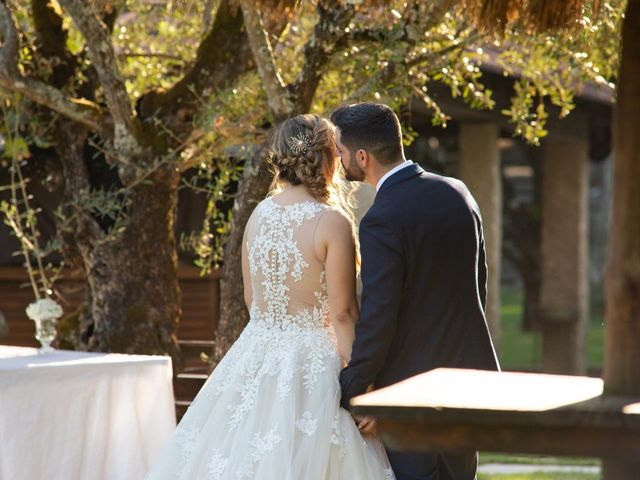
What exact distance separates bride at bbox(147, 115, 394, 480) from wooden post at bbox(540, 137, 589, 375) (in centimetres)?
919

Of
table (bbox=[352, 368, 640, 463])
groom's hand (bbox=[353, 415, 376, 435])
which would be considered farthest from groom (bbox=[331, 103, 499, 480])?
table (bbox=[352, 368, 640, 463])

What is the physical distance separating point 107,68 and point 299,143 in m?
2.52

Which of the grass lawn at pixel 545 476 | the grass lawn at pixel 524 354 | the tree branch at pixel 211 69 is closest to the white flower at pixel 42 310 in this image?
the tree branch at pixel 211 69

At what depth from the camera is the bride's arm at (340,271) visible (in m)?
4.05

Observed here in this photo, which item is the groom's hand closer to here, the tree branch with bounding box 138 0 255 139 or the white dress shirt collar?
the white dress shirt collar

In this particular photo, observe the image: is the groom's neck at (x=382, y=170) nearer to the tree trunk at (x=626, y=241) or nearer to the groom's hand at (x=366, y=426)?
the groom's hand at (x=366, y=426)

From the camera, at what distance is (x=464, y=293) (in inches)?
152

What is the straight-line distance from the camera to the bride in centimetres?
400

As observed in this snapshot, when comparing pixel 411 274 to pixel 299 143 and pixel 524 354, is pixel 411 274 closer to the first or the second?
pixel 299 143

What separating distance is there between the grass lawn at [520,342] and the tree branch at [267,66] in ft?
33.1

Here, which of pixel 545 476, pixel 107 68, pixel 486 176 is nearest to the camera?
pixel 107 68

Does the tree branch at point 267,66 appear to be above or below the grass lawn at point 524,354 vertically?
above

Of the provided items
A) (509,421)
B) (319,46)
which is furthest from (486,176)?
(509,421)

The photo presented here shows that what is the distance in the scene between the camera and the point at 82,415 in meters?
5.16
